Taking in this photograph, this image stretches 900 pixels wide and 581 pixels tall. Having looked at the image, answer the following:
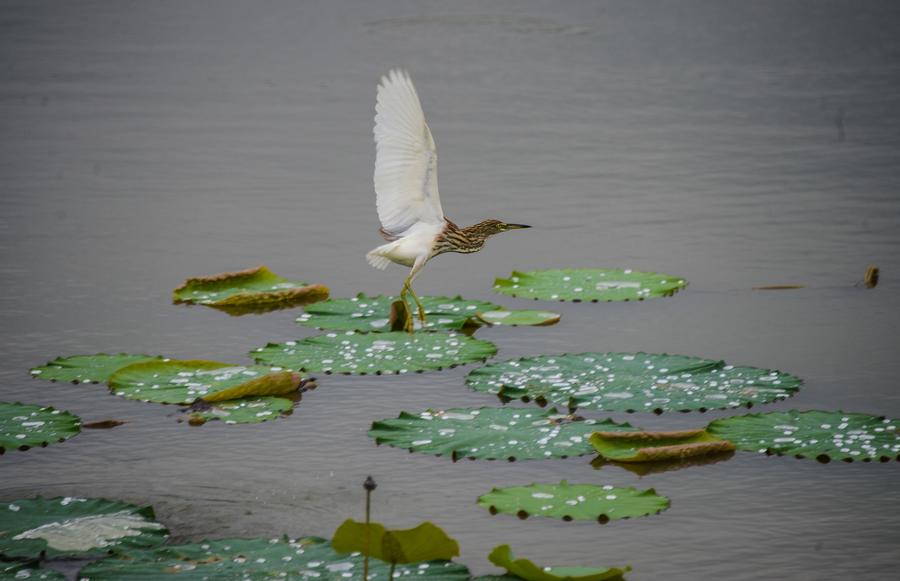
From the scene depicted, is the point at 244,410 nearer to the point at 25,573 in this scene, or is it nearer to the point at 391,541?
the point at 25,573

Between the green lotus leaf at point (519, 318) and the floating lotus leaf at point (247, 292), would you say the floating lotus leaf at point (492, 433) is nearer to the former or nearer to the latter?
the green lotus leaf at point (519, 318)

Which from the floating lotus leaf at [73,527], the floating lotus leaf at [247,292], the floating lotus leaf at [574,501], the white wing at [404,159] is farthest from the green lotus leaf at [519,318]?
the floating lotus leaf at [73,527]

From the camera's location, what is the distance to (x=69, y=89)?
1229cm

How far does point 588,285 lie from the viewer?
256 inches

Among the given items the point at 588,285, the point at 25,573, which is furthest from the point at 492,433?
the point at 588,285

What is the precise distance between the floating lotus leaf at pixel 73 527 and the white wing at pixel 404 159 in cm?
233

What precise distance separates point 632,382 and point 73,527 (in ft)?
6.95

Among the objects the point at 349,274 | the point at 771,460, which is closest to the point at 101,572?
the point at 771,460

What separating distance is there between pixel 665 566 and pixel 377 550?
888 millimetres

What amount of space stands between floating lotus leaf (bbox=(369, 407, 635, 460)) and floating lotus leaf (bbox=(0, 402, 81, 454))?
98cm

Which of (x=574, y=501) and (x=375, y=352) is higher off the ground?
(x=375, y=352)

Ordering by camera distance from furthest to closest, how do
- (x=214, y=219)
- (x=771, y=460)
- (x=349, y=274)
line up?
(x=214, y=219) → (x=349, y=274) → (x=771, y=460)

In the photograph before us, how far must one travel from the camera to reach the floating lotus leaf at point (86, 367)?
5246 mm

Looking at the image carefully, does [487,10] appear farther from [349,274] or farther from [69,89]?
[349,274]
